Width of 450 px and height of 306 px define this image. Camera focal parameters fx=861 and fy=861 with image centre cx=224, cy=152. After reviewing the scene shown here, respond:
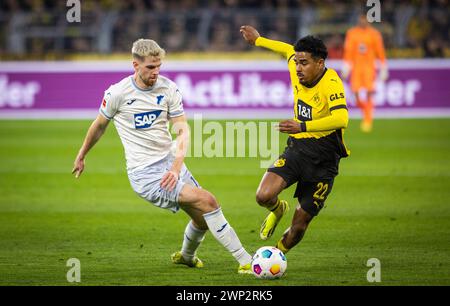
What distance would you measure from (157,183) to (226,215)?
3.59m

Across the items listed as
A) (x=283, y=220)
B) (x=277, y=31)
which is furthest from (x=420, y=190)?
(x=277, y=31)

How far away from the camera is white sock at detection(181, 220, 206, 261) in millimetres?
8109

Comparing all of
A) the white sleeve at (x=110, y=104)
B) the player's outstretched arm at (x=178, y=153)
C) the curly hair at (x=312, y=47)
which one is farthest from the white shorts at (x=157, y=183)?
the curly hair at (x=312, y=47)

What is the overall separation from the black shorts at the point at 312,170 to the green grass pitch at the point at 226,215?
63 cm

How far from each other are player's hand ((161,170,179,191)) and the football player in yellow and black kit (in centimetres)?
111

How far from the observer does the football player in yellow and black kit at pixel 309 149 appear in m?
8.14

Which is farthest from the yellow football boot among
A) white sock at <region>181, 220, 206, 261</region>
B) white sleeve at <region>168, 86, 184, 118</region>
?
white sleeve at <region>168, 86, 184, 118</region>

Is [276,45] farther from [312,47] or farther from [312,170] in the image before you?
[312,170]

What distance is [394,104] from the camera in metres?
22.2

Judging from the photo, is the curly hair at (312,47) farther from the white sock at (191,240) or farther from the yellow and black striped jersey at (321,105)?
the white sock at (191,240)

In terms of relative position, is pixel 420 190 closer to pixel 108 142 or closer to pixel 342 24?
pixel 108 142

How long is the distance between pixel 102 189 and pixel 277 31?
1113cm
